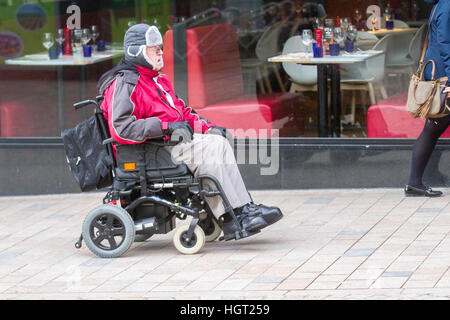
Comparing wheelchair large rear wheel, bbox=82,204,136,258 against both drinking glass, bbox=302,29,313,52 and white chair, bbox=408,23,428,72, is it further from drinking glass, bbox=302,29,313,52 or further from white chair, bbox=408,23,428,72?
white chair, bbox=408,23,428,72

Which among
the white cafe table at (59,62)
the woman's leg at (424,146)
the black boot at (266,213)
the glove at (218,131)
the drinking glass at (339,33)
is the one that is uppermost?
the drinking glass at (339,33)

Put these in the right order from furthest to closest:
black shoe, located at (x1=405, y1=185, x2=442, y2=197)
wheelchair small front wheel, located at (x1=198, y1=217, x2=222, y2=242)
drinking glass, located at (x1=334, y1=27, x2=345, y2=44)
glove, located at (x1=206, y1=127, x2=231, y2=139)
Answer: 1. drinking glass, located at (x1=334, y1=27, x2=345, y2=44)
2. black shoe, located at (x1=405, y1=185, x2=442, y2=197)
3. wheelchair small front wheel, located at (x1=198, y1=217, x2=222, y2=242)
4. glove, located at (x1=206, y1=127, x2=231, y2=139)

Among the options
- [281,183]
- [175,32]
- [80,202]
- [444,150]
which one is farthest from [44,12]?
[444,150]

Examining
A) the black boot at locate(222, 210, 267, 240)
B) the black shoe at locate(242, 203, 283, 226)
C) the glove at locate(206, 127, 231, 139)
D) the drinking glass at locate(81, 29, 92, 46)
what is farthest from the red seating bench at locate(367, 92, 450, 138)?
the drinking glass at locate(81, 29, 92, 46)

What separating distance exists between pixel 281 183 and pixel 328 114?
29.2 inches

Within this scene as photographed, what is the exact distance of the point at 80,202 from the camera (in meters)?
8.27

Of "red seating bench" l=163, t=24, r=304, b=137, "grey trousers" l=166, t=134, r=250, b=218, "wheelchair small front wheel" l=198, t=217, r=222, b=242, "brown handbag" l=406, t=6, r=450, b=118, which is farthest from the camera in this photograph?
"red seating bench" l=163, t=24, r=304, b=137

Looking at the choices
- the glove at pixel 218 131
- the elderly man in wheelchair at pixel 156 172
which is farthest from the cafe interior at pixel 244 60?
the elderly man in wheelchair at pixel 156 172

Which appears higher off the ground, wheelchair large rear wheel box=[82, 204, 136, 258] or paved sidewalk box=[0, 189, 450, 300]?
wheelchair large rear wheel box=[82, 204, 136, 258]

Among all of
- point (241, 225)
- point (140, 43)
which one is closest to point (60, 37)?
point (140, 43)

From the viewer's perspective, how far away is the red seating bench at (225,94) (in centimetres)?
852

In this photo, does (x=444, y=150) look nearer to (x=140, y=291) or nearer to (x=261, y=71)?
(x=261, y=71)

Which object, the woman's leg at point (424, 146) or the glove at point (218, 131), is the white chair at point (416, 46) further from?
the glove at point (218, 131)

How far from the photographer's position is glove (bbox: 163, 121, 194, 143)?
6.11 metres
